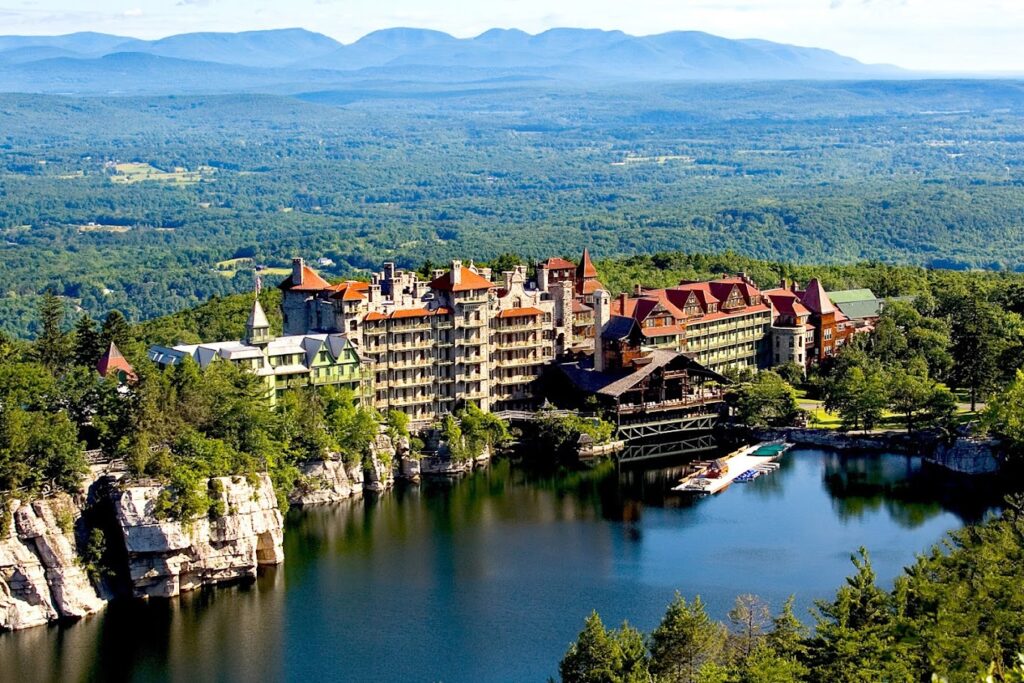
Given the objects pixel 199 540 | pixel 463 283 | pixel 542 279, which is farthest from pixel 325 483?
pixel 542 279

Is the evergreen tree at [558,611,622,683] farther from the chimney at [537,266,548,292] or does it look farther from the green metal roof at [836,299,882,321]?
the green metal roof at [836,299,882,321]

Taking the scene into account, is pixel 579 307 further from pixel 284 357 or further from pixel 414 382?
pixel 284 357

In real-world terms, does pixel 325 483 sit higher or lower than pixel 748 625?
lower

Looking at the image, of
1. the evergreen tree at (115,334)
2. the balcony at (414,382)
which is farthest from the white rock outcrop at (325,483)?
the evergreen tree at (115,334)

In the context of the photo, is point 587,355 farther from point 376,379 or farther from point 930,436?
point 930,436

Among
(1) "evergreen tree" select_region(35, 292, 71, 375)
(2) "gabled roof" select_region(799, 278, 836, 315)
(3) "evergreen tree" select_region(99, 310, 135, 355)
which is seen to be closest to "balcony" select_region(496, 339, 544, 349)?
(3) "evergreen tree" select_region(99, 310, 135, 355)

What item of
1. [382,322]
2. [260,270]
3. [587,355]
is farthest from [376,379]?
[260,270]
